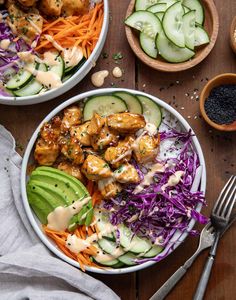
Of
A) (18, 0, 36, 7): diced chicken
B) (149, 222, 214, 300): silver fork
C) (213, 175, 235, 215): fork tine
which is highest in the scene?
(18, 0, 36, 7): diced chicken

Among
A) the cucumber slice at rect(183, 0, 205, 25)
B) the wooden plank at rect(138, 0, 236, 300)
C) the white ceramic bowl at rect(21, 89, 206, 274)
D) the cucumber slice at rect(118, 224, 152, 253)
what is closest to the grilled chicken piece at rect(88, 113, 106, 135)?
the white ceramic bowl at rect(21, 89, 206, 274)

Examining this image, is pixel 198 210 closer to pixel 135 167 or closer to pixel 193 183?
pixel 193 183

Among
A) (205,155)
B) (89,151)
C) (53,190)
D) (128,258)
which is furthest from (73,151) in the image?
(205,155)

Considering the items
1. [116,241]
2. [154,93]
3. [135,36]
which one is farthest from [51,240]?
[135,36]

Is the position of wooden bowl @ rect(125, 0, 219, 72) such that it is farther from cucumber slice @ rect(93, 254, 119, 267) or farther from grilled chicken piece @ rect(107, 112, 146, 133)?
cucumber slice @ rect(93, 254, 119, 267)

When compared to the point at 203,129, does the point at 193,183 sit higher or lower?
lower

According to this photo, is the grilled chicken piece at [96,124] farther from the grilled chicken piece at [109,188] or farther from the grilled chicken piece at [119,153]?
the grilled chicken piece at [109,188]

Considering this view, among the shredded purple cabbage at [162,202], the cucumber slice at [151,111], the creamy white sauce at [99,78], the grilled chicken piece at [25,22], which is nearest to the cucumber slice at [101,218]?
the shredded purple cabbage at [162,202]
